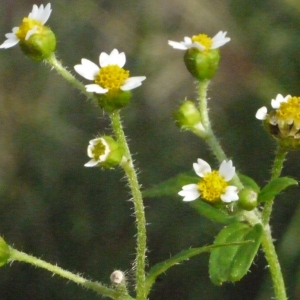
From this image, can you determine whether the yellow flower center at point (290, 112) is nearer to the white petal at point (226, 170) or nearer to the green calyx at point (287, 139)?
the green calyx at point (287, 139)

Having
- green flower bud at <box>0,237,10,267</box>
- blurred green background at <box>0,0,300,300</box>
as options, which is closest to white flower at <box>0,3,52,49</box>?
green flower bud at <box>0,237,10,267</box>

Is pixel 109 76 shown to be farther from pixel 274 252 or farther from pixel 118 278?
pixel 274 252

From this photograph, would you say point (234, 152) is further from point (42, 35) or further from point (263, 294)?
point (42, 35)

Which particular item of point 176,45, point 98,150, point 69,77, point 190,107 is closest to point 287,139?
point 190,107

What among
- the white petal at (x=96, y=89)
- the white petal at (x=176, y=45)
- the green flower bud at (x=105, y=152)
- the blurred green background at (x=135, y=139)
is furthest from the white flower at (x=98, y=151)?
the blurred green background at (x=135, y=139)

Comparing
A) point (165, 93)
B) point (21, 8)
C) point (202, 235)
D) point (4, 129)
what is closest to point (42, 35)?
point (202, 235)

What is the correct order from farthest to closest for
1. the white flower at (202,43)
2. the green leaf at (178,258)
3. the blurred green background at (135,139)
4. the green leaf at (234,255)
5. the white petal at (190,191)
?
the blurred green background at (135,139) → the white flower at (202,43) → the white petal at (190,191) → the green leaf at (234,255) → the green leaf at (178,258)
